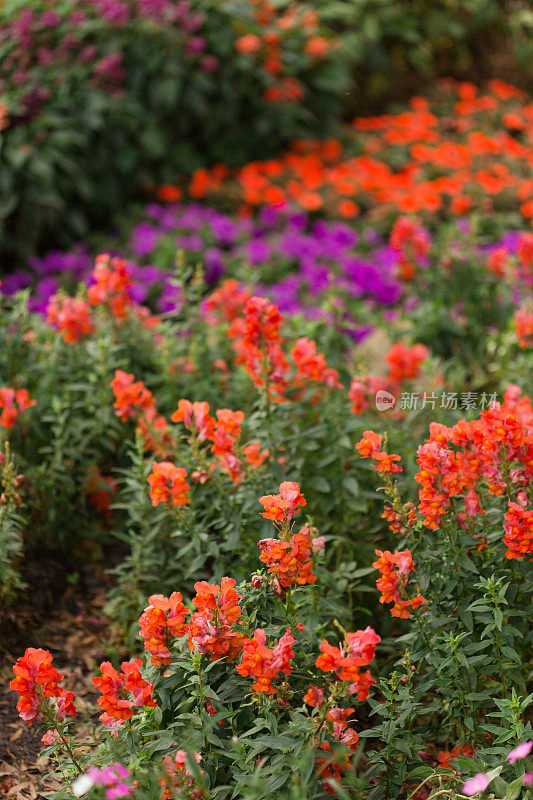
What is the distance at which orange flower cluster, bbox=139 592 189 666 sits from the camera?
5.36 feet

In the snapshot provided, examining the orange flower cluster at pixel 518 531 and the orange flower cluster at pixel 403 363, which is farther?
the orange flower cluster at pixel 403 363

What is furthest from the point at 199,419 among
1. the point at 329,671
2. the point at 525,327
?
the point at 525,327

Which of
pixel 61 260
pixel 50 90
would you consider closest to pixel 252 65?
pixel 50 90

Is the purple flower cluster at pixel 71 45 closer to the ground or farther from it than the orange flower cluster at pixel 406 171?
farther from it

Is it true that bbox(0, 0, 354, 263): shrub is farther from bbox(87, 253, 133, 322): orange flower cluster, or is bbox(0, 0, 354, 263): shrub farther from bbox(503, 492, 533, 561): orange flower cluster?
bbox(503, 492, 533, 561): orange flower cluster

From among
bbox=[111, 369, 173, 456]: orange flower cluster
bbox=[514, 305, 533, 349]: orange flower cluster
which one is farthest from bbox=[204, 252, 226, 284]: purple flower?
bbox=[111, 369, 173, 456]: orange flower cluster

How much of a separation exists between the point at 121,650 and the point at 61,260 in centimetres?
311

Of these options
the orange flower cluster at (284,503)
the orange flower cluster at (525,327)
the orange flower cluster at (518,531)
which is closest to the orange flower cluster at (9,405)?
the orange flower cluster at (284,503)

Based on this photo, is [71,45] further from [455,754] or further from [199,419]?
[455,754]

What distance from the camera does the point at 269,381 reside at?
232 cm

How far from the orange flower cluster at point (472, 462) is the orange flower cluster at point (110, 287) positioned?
1.38 meters

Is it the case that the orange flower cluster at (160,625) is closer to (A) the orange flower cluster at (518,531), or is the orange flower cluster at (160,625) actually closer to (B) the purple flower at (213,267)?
(A) the orange flower cluster at (518,531)

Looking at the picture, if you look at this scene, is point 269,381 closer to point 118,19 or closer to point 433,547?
point 433,547

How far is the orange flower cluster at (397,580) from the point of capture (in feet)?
5.58
